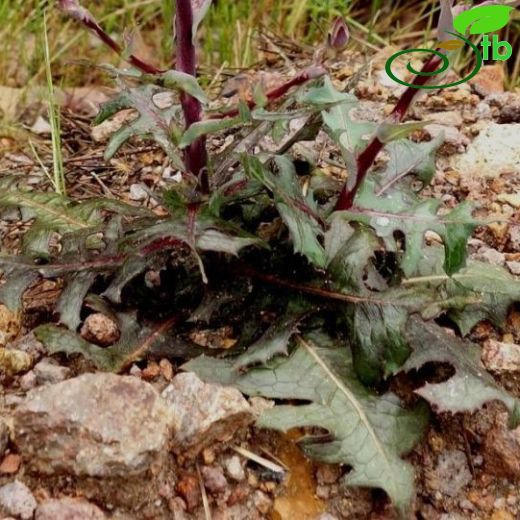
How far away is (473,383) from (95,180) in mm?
1386

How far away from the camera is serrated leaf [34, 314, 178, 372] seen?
1.86 m

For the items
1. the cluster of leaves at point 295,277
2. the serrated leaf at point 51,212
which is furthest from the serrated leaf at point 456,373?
the serrated leaf at point 51,212

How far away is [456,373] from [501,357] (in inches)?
7.6

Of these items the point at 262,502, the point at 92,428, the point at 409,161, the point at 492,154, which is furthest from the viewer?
the point at 492,154

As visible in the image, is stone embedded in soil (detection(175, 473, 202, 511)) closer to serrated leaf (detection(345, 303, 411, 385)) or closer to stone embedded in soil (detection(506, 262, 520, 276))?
serrated leaf (detection(345, 303, 411, 385))

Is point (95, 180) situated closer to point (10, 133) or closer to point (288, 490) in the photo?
point (10, 133)

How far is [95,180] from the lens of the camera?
8.67 ft

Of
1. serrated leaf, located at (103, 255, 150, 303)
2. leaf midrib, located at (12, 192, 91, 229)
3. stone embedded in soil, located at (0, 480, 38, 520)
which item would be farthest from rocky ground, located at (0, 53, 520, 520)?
leaf midrib, located at (12, 192, 91, 229)

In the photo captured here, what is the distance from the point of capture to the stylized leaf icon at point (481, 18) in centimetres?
153

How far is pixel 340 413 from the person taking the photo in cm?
177

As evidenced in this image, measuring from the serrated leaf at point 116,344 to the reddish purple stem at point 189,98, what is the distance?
343 millimetres

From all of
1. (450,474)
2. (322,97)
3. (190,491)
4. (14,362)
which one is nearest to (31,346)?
(14,362)

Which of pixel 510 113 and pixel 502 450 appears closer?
pixel 502 450

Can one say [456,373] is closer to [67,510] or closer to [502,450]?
[502,450]
